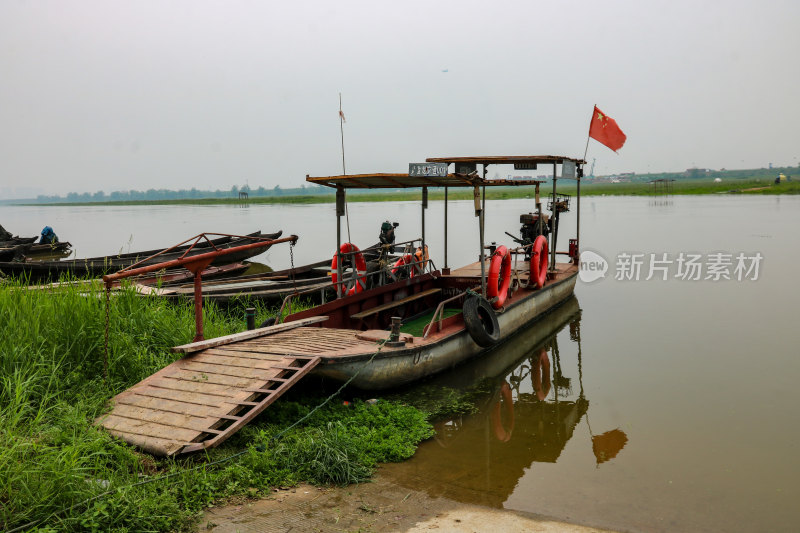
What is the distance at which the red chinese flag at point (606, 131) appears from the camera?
40.2 ft

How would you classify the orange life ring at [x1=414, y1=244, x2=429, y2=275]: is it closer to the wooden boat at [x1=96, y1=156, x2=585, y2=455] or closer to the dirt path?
the wooden boat at [x1=96, y1=156, x2=585, y2=455]

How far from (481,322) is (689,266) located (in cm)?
1249

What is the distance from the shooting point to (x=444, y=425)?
647 cm

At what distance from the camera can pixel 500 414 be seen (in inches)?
278

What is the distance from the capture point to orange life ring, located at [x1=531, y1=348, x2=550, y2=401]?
8055 millimetres

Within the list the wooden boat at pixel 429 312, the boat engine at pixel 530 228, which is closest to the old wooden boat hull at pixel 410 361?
the wooden boat at pixel 429 312

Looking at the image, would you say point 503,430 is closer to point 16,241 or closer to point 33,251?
point 33,251

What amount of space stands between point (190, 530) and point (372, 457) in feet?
5.66

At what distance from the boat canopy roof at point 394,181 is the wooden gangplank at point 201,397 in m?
2.46

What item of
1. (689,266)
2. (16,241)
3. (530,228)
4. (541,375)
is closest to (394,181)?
(541,375)

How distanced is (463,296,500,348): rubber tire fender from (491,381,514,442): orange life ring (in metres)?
0.64

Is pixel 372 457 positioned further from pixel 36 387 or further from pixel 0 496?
pixel 36 387

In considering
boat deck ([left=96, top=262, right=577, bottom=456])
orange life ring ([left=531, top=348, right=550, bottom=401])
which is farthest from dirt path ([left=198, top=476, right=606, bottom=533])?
orange life ring ([left=531, top=348, right=550, bottom=401])

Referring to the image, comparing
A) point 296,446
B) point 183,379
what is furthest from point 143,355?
point 296,446
